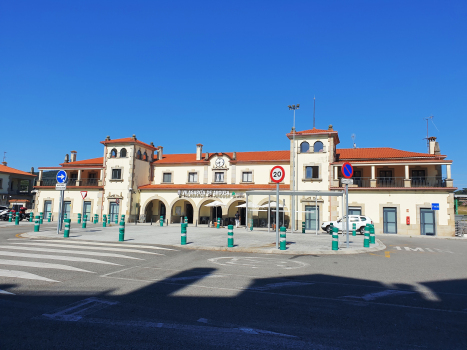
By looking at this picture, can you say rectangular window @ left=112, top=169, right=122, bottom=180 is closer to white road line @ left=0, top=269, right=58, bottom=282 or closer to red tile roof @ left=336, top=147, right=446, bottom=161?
red tile roof @ left=336, top=147, right=446, bottom=161

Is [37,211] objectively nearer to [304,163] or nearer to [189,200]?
[189,200]

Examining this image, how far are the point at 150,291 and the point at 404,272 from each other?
262 inches

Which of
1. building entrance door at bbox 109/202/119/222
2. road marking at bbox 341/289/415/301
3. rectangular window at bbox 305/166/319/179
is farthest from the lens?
building entrance door at bbox 109/202/119/222

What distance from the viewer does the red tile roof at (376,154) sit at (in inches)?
1197

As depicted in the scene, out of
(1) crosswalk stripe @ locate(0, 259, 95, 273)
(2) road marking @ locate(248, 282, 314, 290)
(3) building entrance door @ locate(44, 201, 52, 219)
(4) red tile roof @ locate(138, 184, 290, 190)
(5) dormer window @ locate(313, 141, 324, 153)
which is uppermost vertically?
(5) dormer window @ locate(313, 141, 324, 153)

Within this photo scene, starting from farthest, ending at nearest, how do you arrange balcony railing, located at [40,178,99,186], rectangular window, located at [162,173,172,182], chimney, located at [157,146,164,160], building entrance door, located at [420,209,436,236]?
chimney, located at [157,146,164,160]
balcony railing, located at [40,178,99,186]
rectangular window, located at [162,173,172,182]
building entrance door, located at [420,209,436,236]

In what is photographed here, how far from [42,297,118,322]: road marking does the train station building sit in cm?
2056

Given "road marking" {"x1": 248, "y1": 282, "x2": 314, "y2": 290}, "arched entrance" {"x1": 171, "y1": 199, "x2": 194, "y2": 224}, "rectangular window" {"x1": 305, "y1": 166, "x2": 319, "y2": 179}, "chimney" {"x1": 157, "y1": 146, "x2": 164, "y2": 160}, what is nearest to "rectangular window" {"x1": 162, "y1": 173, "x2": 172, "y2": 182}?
"arched entrance" {"x1": 171, "y1": 199, "x2": 194, "y2": 224}

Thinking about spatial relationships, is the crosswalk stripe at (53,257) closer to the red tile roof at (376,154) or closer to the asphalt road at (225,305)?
the asphalt road at (225,305)

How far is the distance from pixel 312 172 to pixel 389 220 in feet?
25.9

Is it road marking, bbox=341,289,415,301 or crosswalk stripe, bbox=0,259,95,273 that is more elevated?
crosswalk stripe, bbox=0,259,95,273

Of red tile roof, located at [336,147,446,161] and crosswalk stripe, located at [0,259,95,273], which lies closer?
crosswalk stripe, located at [0,259,95,273]

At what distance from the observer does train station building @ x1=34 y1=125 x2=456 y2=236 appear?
27.8 metres

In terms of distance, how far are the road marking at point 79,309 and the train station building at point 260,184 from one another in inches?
809
